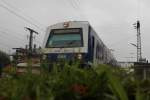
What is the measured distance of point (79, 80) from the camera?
6.75 feet

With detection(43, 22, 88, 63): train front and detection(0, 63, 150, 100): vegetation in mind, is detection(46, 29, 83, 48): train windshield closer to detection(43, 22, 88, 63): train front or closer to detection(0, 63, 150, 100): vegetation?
detection(43, 22, 88, 63): train front

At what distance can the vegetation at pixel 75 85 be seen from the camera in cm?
190

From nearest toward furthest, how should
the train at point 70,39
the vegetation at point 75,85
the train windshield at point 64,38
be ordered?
the vegetation at point 75,85
the train at point 70,39
the train windshield at point 64,38

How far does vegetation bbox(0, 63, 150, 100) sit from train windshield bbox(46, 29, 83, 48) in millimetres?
12080

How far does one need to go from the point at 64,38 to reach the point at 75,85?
42.7 feet

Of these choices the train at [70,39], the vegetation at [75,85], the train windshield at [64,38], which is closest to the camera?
the vegetation at [75,85]

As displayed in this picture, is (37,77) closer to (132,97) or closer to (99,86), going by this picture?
(99,86)

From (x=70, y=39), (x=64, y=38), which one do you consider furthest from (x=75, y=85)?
(x=64, y=38)

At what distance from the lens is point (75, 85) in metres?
1.96

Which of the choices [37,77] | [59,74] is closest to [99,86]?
[59,74]

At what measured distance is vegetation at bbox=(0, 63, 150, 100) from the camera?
6.24 feet

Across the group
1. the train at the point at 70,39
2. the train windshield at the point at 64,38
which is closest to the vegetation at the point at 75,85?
the train at the point at 70,39

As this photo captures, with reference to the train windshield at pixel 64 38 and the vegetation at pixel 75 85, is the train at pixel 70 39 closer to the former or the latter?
the train windshield at pixel 64 38

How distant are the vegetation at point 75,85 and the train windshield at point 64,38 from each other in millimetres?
12080
